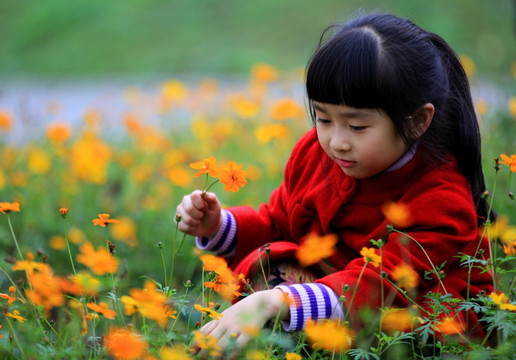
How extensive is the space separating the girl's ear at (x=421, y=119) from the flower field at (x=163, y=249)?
0.65 feet

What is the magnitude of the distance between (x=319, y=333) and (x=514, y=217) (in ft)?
5.20

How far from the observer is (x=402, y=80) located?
159cm

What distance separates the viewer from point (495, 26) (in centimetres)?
804

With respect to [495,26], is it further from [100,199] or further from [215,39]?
[100,199]

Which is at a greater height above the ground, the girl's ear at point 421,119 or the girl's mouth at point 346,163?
the girl's ear at point 421,119

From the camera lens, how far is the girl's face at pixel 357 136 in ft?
5.14

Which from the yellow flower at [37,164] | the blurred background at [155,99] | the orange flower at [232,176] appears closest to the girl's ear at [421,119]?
the blurred background at [155,99]

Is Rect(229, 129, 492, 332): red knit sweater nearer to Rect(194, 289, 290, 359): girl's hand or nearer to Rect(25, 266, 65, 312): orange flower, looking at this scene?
Rect(194, 289, 290, 359): girl's hand

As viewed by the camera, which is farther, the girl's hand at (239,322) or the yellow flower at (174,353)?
the girl's hand at (239,322)

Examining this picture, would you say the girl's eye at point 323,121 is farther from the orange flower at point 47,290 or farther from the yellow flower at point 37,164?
the yellow flower at point 37,164

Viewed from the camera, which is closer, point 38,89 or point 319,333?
point 319,333

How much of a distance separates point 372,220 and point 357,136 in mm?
268

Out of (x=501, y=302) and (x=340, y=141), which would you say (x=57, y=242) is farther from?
(x=501, y=302)

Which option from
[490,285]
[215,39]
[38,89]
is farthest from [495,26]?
[490,285]
